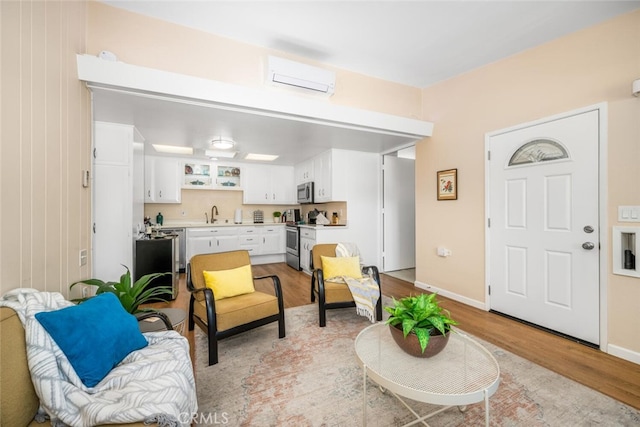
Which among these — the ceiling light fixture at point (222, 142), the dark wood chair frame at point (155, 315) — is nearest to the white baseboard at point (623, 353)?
the dark wood chair frame at point (155, 315)

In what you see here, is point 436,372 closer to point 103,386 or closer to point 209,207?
point 103,386

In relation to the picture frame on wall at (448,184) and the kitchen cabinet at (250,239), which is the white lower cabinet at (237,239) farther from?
the picture frame on wall at (448,184)

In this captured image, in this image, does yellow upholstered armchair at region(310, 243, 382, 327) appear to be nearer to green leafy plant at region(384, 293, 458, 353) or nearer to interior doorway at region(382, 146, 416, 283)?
Result: green leafy plant at region(384, 293, 458, 353)

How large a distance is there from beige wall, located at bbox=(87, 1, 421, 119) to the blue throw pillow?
2.26m

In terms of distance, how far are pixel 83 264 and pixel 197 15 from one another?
8.06ft

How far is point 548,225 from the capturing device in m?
2.56

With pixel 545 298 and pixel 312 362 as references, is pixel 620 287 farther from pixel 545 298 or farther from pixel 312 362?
pixel 312 362

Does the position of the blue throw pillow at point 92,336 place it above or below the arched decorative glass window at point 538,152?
below

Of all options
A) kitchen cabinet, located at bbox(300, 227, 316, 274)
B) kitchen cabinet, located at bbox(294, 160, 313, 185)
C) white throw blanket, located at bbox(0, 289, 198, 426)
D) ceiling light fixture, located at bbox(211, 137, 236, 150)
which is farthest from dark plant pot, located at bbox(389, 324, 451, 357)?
kitchen cabinet, located at bbox(294, 160, 313, 185)

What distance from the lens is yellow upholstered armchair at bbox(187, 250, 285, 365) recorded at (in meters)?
2.05

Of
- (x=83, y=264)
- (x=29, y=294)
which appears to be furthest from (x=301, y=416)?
(x=83, y=264)

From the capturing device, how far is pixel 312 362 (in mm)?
2035

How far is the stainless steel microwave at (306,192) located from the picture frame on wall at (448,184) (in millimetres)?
2484

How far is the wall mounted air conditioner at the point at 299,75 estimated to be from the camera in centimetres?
279
